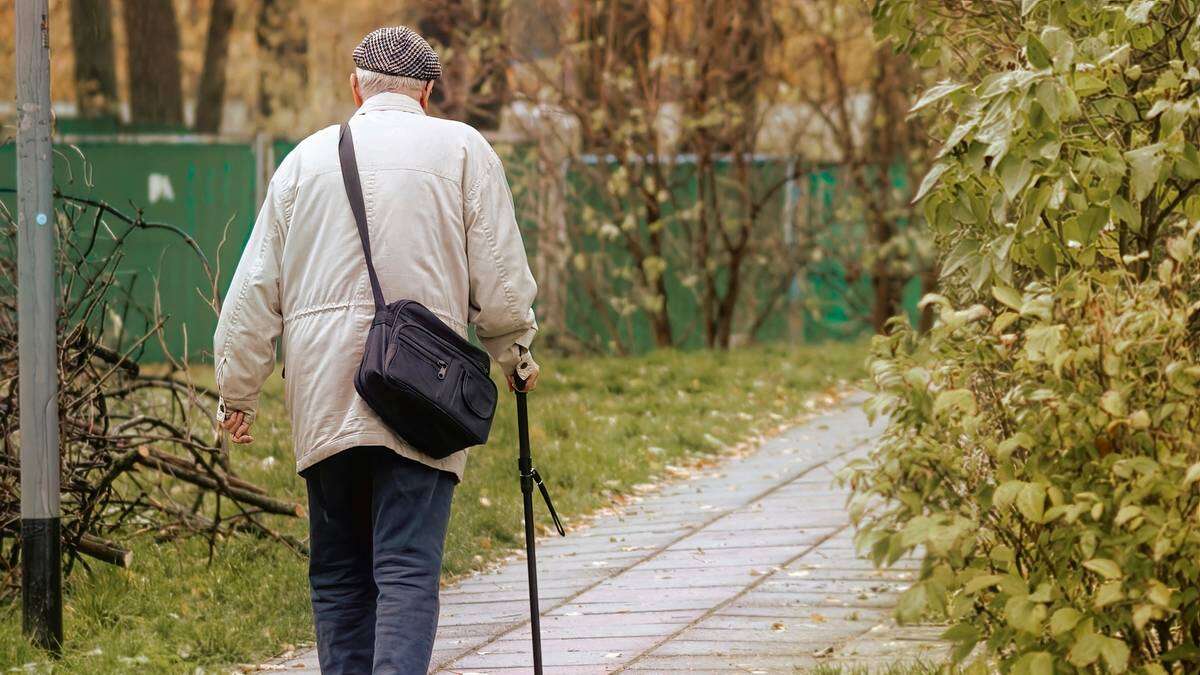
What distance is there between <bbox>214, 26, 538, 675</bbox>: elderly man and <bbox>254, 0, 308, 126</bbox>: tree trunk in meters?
20.8

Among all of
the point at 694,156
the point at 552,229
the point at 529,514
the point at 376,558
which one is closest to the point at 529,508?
the point at 529,514

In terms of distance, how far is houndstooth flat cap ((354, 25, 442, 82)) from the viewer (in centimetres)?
429

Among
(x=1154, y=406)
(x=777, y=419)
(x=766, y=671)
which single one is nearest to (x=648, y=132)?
(x=777, y=419)

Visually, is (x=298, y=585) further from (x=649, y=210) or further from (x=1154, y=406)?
(x=649, y=210)

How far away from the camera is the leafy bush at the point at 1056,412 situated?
10.6ft

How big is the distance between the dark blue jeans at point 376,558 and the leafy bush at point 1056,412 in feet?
3.92

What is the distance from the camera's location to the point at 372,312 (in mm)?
4086

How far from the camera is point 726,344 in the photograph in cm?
1505

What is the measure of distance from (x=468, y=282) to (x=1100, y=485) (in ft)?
5.71

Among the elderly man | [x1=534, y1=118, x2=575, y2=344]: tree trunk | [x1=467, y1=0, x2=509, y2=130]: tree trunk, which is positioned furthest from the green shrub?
[x1=534, y1=118, x2=575, y2=344]: tree trunk

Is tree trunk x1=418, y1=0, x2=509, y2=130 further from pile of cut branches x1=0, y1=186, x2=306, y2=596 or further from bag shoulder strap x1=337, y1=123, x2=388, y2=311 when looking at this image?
bag shoulder strap x1=337, y1=123, x2=388, y2=311

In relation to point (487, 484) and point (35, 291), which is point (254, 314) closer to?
point (35, 291)

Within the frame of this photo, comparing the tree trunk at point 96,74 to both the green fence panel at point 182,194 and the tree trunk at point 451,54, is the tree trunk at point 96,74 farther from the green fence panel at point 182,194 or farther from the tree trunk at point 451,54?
the tree trunk at point 451,54

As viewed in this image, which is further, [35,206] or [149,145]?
[149,145]
